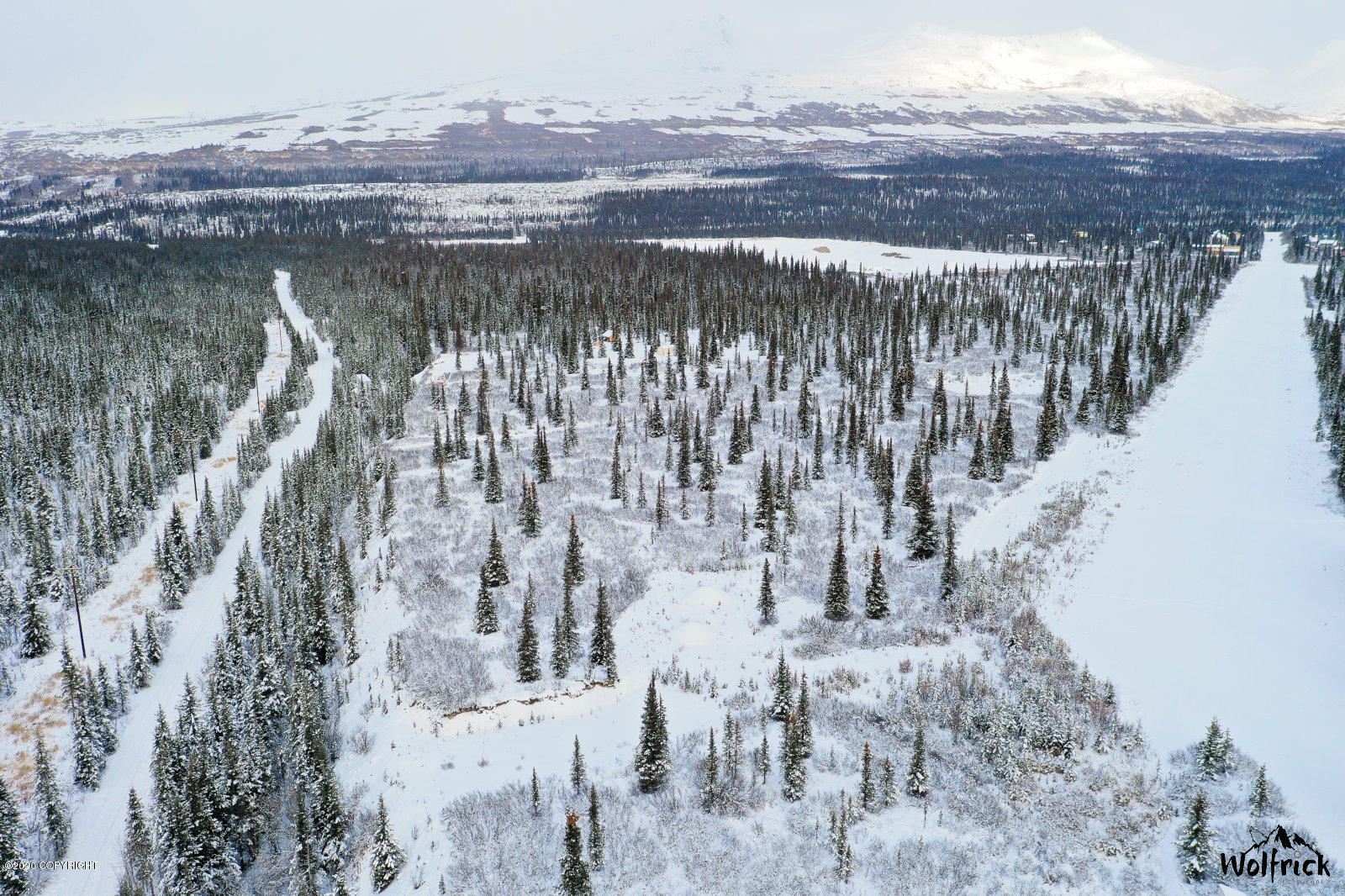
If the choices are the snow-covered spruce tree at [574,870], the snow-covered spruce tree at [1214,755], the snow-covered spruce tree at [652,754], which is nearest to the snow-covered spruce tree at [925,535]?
the snow-covered spruce tree at [1214,755]

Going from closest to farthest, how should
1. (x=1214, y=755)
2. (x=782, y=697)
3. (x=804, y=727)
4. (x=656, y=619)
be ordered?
(x=1214, y=755), (x=804, y=727), (x=782, y=697), (x=656, y=619)

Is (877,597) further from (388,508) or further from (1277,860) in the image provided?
(388,508)

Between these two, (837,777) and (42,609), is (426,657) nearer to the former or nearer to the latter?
(837,777)

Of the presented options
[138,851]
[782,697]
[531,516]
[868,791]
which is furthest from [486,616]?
[868,791]

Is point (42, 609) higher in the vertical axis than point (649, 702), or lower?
lower

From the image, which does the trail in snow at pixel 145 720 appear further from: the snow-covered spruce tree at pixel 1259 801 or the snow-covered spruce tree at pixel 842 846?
the snow-covered spruce tree at pixel 1259 801

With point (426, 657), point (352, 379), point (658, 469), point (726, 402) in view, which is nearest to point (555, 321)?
point (352, 379)
